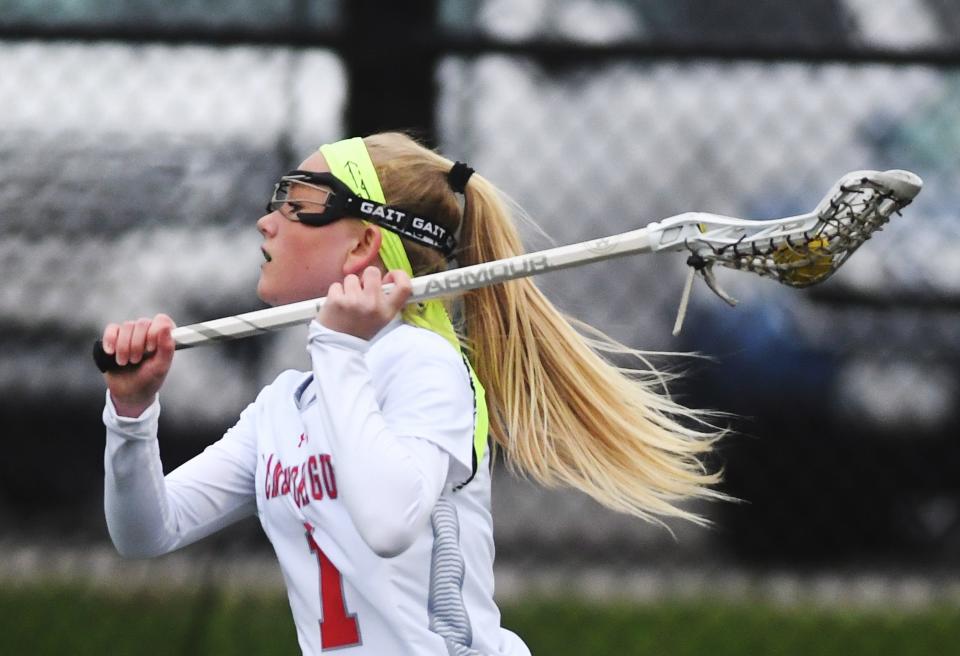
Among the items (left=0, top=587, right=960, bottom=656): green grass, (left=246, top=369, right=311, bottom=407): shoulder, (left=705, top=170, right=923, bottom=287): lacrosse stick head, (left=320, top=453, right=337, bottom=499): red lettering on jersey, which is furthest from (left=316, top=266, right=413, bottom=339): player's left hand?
(left=0, top=587, right=960, bottom=656): green grass

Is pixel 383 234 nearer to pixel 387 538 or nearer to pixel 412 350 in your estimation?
pixel 412 350

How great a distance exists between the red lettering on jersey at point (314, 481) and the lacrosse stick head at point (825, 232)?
621 millimetres

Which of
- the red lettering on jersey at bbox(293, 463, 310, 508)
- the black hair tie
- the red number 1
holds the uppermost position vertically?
the black hair tie

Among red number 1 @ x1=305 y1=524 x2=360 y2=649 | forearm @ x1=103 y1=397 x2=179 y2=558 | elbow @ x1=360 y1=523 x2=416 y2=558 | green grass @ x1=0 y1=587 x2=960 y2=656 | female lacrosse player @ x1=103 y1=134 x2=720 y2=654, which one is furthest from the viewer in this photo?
green grass @ x1=0 y1=587 x2=960 y2=656

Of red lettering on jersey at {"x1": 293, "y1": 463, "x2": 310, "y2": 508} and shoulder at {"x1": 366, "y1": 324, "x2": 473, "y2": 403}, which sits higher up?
shoulder at {"x1": 366, "y1": 324, "x2": 473, "y2": 403}

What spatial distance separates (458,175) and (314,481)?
0.56 meters

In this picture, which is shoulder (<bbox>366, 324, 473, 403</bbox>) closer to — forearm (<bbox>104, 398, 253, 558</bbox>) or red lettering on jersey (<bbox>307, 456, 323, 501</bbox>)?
red lettering on jersey (<bbox>307, 456, 323, 501</bbox>)

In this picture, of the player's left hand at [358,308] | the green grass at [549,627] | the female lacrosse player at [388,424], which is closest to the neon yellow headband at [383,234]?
the female lacrosse player at [388,424]

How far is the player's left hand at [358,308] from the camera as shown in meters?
2.13

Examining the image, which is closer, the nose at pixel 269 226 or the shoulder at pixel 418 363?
the shoulder at pixel 418 363

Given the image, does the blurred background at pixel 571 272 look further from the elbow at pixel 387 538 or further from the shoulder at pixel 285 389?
the elbow at pixel 387 538

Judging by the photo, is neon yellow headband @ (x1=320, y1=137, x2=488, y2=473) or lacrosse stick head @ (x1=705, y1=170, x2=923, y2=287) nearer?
lacrosse stick head @ (x1=705, y1=170, x2=923, y2=287)

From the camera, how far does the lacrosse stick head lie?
2.04m

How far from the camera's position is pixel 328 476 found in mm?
2252
